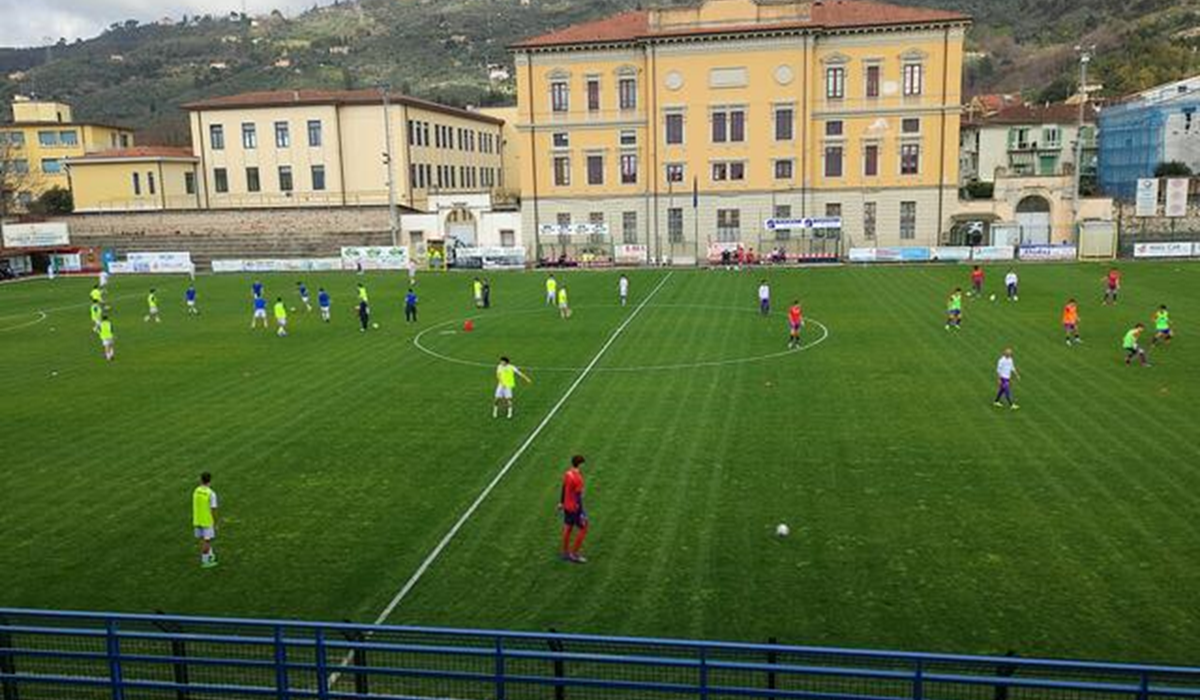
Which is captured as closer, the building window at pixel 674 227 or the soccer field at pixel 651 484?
the soccer field at pixel 651 484

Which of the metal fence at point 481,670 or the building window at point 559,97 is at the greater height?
the building window at point 559,97

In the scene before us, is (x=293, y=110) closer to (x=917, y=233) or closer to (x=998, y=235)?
(x=917, y=233)

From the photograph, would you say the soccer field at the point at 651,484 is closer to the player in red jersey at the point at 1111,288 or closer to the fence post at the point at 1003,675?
the fence post at the point at 1003,675

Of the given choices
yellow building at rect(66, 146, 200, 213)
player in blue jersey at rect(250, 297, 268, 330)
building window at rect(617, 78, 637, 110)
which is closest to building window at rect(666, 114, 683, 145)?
building window at rect(617, 78, 637, 110)

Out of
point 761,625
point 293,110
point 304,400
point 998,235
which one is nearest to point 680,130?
point 998,235

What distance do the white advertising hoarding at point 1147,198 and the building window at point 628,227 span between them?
119 feet

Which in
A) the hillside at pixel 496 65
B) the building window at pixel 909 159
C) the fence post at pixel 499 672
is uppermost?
the hillside at pixel 496 65

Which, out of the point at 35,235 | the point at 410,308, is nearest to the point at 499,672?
the point at 410,308

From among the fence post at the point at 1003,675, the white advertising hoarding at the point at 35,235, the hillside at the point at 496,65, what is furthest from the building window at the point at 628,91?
the fence post at the point at 1003,675

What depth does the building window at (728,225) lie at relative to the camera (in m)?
73.3

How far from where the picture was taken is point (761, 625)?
1255 cm

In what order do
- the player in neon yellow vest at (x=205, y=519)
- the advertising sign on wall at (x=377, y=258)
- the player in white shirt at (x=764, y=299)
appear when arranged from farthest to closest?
the advertising sign on wall at (x=377, y=258), the player in white shirt at (x=764, y=299), the player in neon yellow vest at (x=205, y=519)

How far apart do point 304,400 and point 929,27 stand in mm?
57964

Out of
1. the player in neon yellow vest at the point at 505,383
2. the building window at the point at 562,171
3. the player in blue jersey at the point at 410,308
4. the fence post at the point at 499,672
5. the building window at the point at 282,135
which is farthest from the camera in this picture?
the building window at the point at 282,135
